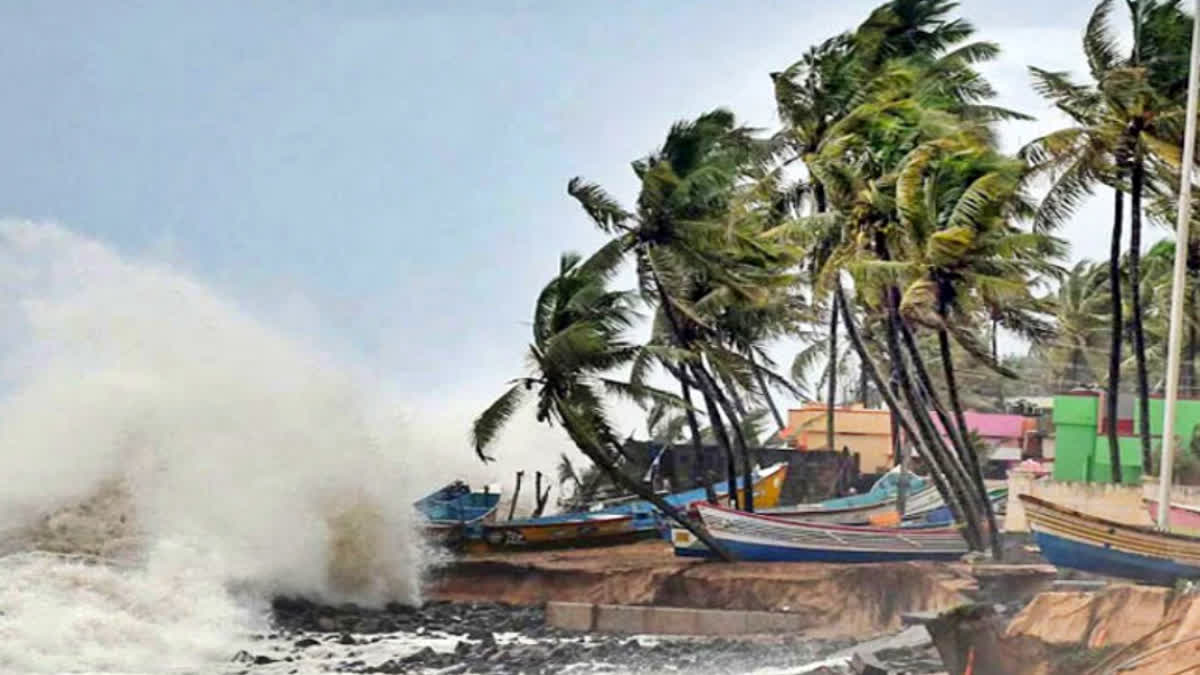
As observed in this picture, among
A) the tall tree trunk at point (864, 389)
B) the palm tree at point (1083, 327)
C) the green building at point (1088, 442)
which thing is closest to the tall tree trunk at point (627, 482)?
the green building at point (1088, 442)

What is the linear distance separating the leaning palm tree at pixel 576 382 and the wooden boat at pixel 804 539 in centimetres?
51

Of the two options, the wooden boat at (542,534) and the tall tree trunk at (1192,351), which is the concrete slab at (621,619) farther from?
the tall tree trunk at (1192,351)

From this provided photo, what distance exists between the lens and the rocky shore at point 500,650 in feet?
82.2

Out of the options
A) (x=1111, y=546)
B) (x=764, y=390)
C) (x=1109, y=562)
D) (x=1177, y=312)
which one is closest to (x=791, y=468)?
(x=764, y=390)

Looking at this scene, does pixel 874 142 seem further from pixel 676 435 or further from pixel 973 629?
pixel 676 435

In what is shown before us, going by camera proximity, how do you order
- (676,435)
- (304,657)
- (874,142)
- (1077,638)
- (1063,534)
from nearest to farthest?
(1077,638)
(1063,534)
(304,657)
(874,142)
(676,435)

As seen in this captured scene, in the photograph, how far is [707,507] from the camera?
31516 mm

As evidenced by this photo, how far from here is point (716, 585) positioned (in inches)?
1211

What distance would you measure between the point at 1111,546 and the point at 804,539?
10753 mm

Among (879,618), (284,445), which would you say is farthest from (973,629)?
(284,445)

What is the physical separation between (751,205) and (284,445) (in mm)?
10858

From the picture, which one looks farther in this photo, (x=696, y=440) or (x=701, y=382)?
(x=696, y=440)

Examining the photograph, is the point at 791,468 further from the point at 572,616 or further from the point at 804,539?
the point at 572,616

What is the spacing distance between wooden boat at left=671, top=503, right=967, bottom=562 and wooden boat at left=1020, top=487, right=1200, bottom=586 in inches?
329
